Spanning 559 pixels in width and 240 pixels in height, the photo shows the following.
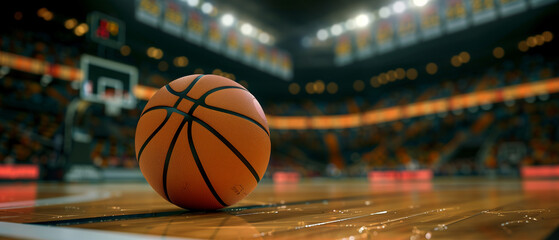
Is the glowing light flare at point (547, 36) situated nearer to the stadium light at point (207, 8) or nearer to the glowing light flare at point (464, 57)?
the glowing light flare at point (464, 57)

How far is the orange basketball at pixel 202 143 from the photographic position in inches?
93.5

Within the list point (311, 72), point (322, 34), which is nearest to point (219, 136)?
point (322, 34)

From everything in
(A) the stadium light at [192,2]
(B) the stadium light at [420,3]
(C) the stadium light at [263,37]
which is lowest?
(B) the stadium light at [420,3]

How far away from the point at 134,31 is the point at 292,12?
8.67 metres

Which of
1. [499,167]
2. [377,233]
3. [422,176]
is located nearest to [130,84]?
[377,233]

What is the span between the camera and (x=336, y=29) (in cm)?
2469

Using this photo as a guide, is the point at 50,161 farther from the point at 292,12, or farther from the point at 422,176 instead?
the point at 422,176

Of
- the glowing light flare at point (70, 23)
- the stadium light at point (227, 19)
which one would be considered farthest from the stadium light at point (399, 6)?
the glowing light flare at point (70, 23)

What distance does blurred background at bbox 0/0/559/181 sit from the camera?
16.0 m

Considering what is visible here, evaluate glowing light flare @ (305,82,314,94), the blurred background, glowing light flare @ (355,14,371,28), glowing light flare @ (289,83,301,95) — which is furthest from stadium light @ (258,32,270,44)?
glowing light flare @ (305,82,314,94)

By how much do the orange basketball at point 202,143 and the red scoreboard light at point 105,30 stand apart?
1047 cm

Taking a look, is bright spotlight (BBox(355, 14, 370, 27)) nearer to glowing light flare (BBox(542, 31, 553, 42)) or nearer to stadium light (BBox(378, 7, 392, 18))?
stadium light (BBox(378, 7, 392, 18))

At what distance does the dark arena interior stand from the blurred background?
0.10m

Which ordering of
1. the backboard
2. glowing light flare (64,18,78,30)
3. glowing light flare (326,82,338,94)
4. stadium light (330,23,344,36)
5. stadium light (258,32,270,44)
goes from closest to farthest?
the backboard
glowing light flare (64,18,78,30)
stadium light (330,23,344,36)
stadium light (258,32,270,44)
glowing light flare (326,82,338,94)
